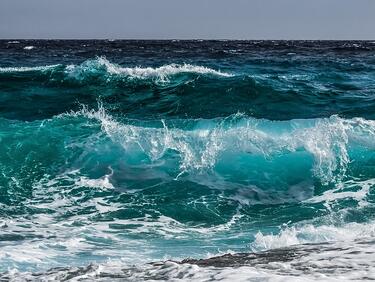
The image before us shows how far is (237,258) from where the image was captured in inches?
175

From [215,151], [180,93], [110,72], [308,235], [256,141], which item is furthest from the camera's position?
[110,72]

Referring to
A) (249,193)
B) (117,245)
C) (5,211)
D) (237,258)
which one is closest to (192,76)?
(249,193)

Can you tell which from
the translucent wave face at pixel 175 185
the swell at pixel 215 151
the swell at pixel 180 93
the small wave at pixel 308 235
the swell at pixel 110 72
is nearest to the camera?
the small wave at pixel 308 235

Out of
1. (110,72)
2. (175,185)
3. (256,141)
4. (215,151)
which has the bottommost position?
(175,185)

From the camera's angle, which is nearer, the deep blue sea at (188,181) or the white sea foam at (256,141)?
the deep blue sea at (188,181)

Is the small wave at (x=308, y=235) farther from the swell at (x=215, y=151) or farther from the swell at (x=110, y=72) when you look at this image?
the swell at (x=110, y=72)

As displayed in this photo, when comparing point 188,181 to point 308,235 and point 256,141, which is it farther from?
point 308,235

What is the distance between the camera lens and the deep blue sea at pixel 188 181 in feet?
15.0

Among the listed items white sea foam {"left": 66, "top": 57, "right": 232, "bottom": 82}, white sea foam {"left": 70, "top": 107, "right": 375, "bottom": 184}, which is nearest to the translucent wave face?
white sea foam {"left": 70, "top": 107, "right": 375, "bottom": 184}

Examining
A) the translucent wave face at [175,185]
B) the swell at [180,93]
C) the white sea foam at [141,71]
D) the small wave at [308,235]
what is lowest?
the small wave at [308,235]

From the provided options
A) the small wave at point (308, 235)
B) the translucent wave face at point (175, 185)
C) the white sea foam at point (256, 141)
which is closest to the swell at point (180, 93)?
the translucent wave face at point (175, 185)

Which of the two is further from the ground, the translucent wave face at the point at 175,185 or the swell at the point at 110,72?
the swell at the point at 110,72

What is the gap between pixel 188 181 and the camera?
30.8 feet

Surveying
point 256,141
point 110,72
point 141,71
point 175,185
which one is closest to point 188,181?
point 175,185
